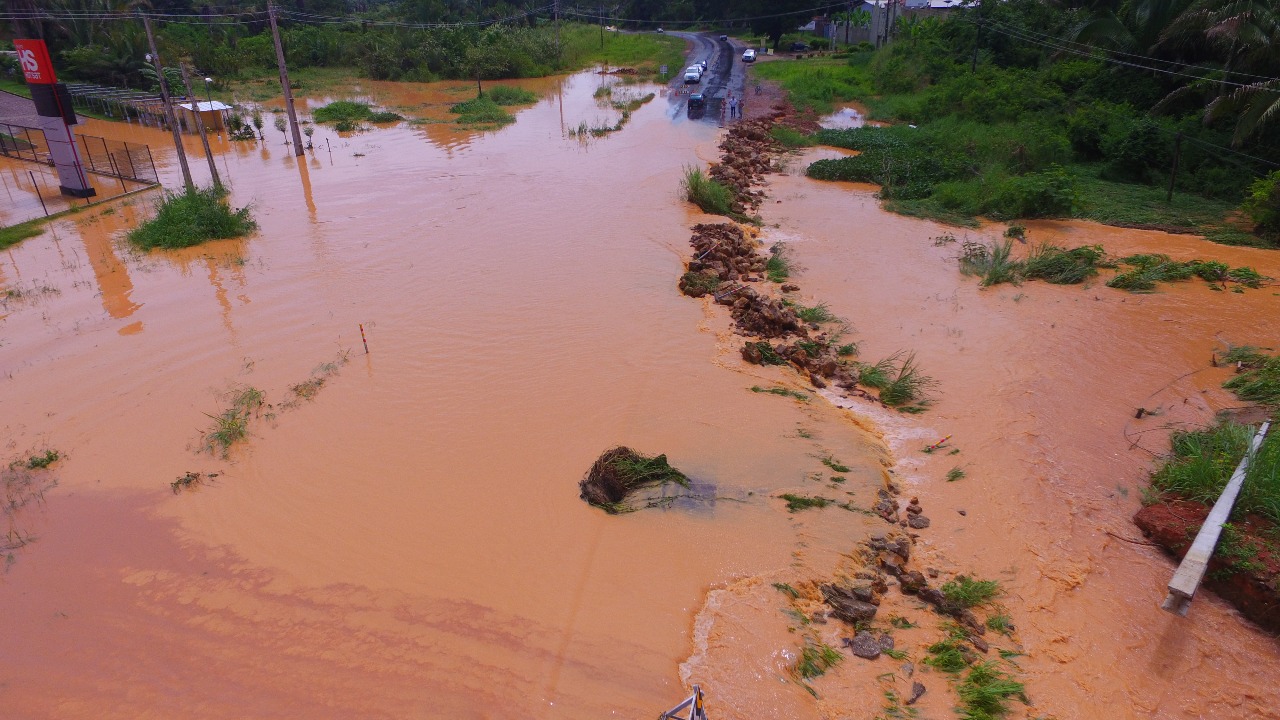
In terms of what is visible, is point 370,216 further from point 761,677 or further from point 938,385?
point 761,677

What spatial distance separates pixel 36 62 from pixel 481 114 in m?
19.1

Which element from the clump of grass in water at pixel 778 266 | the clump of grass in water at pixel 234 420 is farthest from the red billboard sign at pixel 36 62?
the clump of grass in water at pixel 778 266

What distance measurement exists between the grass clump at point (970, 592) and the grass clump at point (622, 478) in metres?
3.00

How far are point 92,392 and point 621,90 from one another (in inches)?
1558

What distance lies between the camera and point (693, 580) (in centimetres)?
703

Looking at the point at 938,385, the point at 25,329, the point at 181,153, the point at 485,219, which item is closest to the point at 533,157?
the point at 485,219

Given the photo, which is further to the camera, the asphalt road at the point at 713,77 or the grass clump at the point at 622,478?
the asphalt road at the point at 713,77

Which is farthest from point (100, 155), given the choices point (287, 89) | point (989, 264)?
point (989, 264)

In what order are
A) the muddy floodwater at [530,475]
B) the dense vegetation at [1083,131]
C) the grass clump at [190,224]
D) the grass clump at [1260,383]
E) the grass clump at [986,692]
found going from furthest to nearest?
→ the dense vegetation at [1083,131]
the grass clump at [190,224]
the grass clump at [1260,383]
the muddy floodwater at [530,475]
the grass clump at [986,692]

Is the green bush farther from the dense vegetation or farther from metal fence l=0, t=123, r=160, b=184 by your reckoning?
metal fence l=0, t=123, r=160, b=184

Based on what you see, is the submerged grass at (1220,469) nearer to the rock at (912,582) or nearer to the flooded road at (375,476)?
the rock at (912,582)

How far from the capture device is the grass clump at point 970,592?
6723 mm

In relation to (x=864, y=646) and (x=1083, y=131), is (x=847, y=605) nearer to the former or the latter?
(x=864, y=646)

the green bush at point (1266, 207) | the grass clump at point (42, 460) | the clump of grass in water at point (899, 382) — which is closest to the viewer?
the grass clump at point (42, 460)
